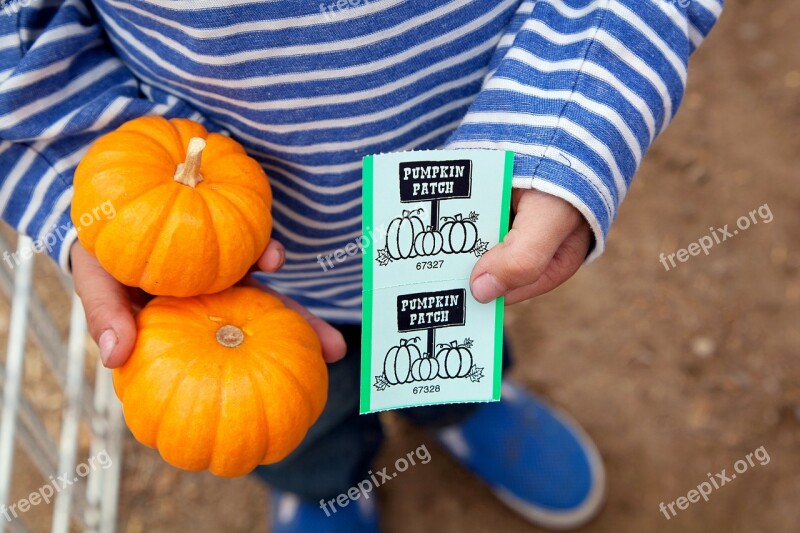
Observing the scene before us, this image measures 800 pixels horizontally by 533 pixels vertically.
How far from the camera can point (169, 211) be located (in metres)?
0.97

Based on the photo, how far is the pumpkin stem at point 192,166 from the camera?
3.12 ft

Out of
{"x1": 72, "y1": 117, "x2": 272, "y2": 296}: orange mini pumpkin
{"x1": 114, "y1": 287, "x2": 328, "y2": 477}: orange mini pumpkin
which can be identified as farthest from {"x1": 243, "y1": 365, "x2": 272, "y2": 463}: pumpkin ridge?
{"x1": 72, "y1": 117, "x2": 272, "y2": 296}: orange mini pumpkin

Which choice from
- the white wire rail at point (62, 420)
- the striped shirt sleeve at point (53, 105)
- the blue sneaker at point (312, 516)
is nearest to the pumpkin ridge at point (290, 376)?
the striped shirt sleeve at point (53, 105)

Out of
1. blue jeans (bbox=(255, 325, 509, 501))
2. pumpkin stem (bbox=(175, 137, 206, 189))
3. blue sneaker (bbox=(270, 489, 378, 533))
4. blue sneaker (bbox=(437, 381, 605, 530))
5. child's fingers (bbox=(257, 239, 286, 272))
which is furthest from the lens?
blue sneaker (bbox=(437, 381, 605, 530))

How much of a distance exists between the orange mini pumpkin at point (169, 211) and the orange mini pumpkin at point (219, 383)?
2.1 inches

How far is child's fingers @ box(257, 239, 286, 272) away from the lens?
107cm

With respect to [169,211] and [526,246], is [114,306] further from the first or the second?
[526,246]

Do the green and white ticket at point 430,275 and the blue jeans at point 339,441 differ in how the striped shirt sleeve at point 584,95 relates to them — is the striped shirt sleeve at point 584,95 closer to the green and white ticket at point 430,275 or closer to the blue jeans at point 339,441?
the green and white ticket at point 430,275

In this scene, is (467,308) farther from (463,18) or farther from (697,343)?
(697,343)

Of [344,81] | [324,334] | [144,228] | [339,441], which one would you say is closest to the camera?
[144,228]

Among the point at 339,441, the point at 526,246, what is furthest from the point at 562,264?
the point at 339,441

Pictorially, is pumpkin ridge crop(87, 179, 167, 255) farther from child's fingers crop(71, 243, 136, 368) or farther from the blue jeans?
the blue jeans

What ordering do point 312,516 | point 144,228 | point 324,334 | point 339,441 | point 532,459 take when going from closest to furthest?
point 144,228 < point 324,334 < point 339,441 < point 312,516 < point 532,459

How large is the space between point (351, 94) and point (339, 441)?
852 millimetres
